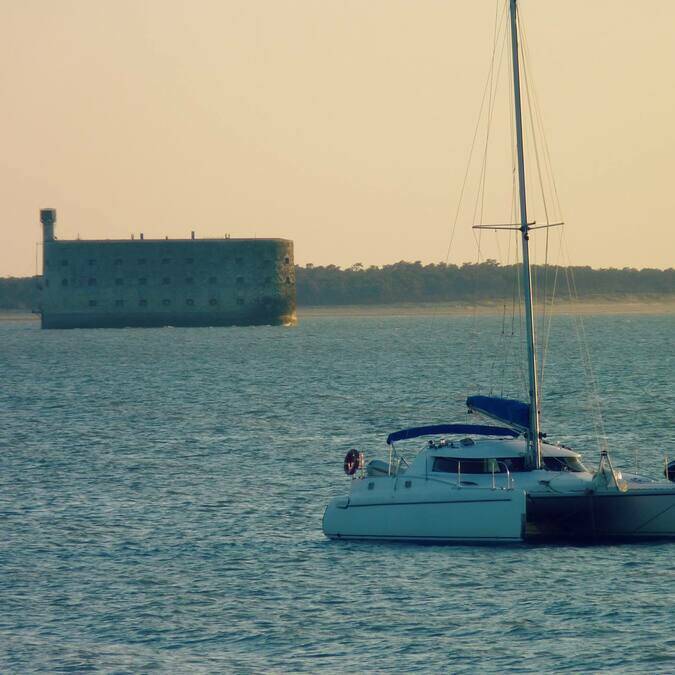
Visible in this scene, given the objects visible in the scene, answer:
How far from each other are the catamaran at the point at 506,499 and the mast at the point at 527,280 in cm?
4

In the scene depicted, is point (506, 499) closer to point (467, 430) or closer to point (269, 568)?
point (467, 430)

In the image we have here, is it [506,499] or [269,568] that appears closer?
[269,568]

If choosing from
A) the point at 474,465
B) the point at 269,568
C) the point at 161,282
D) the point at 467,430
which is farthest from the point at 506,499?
the point at 161,282

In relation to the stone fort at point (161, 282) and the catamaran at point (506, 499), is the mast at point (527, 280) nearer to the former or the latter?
the catamaran at point (506, 499)

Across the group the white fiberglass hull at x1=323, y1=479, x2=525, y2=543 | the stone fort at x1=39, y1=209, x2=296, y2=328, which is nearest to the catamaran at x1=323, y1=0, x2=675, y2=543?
the white fiberglass hull at x1=323, y1=479, x2=525, y2=543

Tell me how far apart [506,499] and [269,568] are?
5.18 m

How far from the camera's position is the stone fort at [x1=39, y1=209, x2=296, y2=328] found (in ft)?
607

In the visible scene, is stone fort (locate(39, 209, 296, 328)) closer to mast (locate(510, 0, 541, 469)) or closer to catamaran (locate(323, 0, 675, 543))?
mast (locate(510, 0, 541, 469))

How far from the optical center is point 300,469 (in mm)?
46969

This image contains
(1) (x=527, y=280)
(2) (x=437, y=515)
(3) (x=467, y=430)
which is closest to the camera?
(2) (x=437, y=515)

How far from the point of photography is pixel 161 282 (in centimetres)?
18662

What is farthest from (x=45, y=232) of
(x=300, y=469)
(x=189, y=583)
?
(x=189, y=583)

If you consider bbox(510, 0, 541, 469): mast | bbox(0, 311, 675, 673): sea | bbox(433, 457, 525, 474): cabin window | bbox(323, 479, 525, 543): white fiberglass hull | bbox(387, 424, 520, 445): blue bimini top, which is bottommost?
bbox(0, 311, 675, 673): sea

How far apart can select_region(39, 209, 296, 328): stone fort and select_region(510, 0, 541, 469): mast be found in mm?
150872
